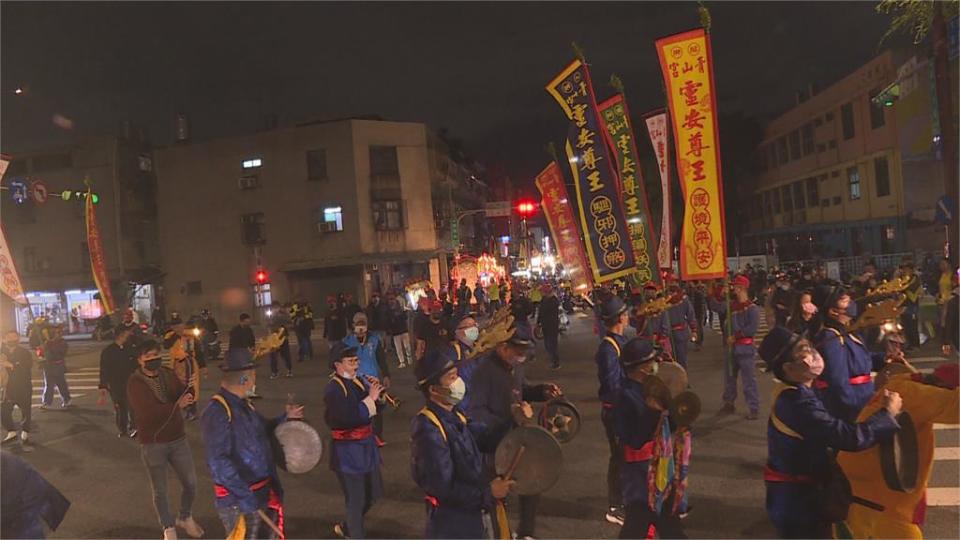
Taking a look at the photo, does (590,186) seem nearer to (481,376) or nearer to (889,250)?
(481,376)

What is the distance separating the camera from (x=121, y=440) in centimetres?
1031

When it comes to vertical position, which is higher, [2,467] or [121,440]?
[2,467]

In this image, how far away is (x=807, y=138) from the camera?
128ft

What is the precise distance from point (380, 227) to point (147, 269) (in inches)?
549

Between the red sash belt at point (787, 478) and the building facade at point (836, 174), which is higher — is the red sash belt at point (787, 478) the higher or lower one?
the lower one

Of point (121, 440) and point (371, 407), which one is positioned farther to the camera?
point (121, 440)

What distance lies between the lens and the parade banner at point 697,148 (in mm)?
8484

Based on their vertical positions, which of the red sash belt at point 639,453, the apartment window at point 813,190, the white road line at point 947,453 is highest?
the apartment window at point 813,190

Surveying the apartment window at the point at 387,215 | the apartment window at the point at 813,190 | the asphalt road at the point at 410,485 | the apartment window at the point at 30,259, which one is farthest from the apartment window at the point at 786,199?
the apartment window at the point at 30,259

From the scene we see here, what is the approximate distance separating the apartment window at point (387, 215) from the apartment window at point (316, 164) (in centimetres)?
321

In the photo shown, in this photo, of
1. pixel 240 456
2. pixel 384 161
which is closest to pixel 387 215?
pixel 384 161

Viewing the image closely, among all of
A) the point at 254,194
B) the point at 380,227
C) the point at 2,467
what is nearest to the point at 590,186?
the point at 2,467

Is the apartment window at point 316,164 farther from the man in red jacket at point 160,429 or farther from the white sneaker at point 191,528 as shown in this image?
the white sneaker at point 191,528

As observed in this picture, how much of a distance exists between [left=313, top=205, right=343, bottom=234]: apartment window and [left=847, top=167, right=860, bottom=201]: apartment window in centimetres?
2777
